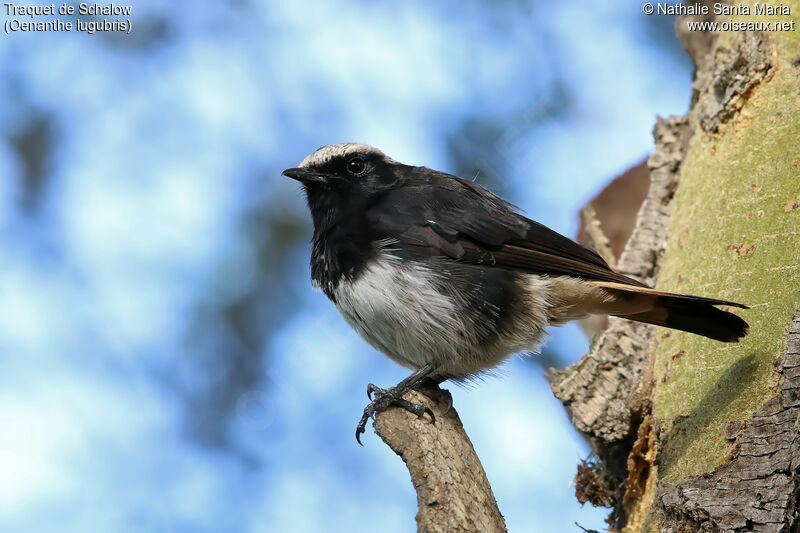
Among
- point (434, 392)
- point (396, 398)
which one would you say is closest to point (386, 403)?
point (396, 398)

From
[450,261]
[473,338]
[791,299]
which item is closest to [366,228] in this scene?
[450,261]

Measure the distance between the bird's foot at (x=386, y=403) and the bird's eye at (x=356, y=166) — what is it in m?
1.27

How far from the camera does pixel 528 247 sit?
4.05 m

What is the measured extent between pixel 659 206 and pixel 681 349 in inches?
45.1

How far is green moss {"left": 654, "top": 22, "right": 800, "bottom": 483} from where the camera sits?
10.4 ft

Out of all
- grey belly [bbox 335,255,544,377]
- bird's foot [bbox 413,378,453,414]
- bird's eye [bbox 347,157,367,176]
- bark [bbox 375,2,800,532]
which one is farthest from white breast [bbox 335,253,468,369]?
bird's eye [bbox 347,157,367,176]

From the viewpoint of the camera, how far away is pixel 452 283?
3893 mm

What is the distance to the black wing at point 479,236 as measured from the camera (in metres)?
4.00

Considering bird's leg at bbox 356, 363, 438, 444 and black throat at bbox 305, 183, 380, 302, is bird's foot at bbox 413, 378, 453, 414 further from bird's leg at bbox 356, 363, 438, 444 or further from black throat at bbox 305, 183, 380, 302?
black throat at bbox 305, 183, 380, 302

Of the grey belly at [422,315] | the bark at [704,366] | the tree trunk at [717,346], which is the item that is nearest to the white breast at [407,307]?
the grey belly at [422,315]

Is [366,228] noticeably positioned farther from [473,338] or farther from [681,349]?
[681,349]

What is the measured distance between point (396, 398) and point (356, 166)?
1.46m

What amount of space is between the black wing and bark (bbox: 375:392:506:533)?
0.96m

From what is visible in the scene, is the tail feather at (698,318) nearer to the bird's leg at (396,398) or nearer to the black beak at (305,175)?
the bird's leg at (396,398)
